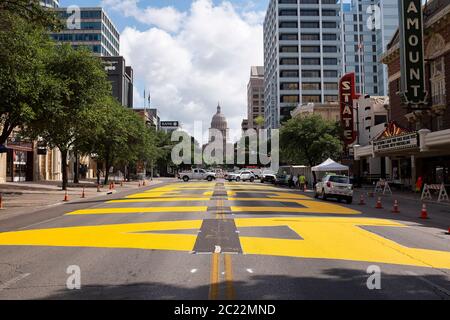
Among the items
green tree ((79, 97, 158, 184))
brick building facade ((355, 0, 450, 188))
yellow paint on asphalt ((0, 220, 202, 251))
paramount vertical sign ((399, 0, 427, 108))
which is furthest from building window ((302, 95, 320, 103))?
yellow paint on asphalt ((0, 220, 202, 251))

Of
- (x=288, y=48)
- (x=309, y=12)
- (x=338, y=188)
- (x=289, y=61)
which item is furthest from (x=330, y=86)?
(x=338, y=188)

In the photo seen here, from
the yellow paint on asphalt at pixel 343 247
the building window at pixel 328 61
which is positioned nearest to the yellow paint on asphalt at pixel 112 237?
the yellow paint on asphalt at pixel 343 247

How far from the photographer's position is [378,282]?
7270mm

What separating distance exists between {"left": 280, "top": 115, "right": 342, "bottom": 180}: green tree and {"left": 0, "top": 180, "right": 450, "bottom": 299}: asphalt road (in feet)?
125

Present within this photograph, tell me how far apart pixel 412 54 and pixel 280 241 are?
31.8m

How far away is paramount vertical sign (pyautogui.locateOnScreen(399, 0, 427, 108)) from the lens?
122 feet

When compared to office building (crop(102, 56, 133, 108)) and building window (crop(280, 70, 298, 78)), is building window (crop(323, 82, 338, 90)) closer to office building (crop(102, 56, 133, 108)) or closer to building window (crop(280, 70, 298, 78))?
building window (crop(280, 70, 298, 78))

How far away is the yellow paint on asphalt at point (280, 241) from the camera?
382 inches

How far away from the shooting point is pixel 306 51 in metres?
120

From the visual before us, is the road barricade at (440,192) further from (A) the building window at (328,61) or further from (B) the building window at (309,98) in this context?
(A) the building window at (328,61)

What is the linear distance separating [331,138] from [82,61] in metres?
35.0

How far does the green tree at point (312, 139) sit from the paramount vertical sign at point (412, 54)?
1612 cm

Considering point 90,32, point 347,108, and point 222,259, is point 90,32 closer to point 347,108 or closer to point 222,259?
point 347,108

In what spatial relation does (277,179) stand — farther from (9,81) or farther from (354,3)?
(354,3)
